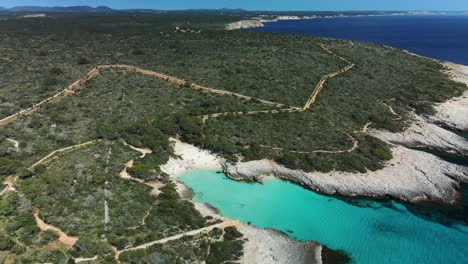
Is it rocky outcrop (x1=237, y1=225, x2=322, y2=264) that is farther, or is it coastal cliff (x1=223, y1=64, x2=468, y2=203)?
coastal cliff (x1=223, y1=64, x2=468, y2=203)

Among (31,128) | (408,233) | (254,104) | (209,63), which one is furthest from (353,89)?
(31,128)

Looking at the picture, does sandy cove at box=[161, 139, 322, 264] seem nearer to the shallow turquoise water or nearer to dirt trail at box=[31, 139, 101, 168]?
the shallow turquoise water

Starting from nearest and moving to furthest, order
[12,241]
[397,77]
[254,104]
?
[12,241]
[254,104]
[397,77]

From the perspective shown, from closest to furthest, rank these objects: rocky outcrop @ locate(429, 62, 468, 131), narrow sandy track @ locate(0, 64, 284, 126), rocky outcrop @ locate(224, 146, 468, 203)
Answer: rocky outcrop @ locate(224, 146, 468, 203) < narrow sandy track @ locate(0, 64, 284, 126) < rocky outcrop @ locate(429, 62, 468, 131)

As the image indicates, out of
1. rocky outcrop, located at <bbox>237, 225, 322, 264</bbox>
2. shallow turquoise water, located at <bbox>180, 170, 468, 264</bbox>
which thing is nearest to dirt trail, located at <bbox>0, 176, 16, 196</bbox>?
shallow turquoise water, located at <bbox>180, 170, 468, 264</bbox>

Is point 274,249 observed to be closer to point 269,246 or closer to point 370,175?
point 269,246

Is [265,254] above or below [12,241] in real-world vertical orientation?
below

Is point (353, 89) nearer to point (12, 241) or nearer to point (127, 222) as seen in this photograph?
point (127, 222)
